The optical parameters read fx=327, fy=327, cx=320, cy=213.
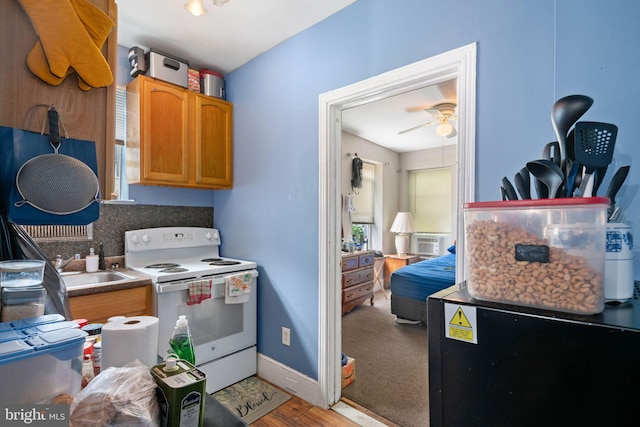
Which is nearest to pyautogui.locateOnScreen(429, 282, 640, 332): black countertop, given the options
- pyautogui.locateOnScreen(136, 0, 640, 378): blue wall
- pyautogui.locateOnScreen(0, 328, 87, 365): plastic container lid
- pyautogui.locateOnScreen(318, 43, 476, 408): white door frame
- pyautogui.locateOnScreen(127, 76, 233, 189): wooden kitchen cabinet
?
pyautogui.locateOnScreen(136, 0, 640, 378): blue wall

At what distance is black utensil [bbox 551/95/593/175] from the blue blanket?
2588mm

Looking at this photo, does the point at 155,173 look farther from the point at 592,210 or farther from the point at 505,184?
the point at 592,210

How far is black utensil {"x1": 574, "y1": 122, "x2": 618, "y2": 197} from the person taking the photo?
2.68 ft

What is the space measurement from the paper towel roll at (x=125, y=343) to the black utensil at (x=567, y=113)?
1.14 m

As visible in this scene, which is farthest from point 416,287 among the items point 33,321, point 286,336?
point 33,321

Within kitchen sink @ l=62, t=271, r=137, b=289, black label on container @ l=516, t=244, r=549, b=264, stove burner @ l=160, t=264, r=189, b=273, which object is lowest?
kitchen sink @ l=62, t=271, r=137, b=289

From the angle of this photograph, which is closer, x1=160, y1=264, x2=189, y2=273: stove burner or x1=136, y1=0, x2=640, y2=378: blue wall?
x1=136, y1=0, x2=640, y2=378: blue wall

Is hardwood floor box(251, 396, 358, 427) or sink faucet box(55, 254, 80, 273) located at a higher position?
sink faucet box(55, 254, 80, 273)

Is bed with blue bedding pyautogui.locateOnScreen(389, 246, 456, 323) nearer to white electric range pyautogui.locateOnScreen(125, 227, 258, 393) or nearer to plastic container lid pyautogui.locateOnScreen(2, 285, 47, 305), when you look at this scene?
white electric range pyautogui.locateOnScreen(125, 227, 258, 393)

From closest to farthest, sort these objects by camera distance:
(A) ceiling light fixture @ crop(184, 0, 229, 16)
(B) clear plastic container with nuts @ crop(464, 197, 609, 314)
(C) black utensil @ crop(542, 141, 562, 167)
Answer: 1. (B) clear plastic container with nuts @ crop(464, 197, 609, 314)
2. (C) black utensil @ crop(542, 141, 562, 167)
3. (A) ceiling light fixture @ crop(184, 0, 229, 16)

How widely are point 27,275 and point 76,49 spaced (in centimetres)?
57

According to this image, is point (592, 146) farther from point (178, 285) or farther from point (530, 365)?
point (178, 285)

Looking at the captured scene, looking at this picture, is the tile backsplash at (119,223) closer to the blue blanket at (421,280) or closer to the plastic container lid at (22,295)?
the plastic container lid at (22,295)

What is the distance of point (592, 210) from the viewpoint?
27.7 inches
